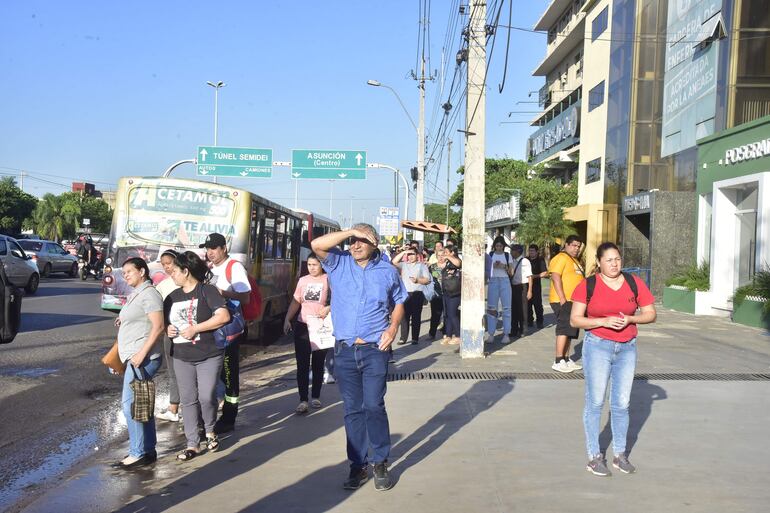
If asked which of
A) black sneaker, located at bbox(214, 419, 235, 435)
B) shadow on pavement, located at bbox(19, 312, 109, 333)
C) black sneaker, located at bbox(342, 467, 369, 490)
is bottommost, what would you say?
shadow on pavement, located at bbox(19, 312, 109, 333)

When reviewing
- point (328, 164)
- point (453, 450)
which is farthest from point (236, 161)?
point (453, 450)

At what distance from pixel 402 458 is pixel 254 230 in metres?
9.02

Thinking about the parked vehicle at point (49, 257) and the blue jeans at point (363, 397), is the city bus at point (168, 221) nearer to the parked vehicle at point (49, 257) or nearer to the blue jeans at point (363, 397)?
the blue jeans at point (363, 397)

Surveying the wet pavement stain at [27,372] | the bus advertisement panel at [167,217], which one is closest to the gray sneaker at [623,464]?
the wet pavement stain at [27,372]

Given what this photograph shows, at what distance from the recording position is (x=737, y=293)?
52.4 feet

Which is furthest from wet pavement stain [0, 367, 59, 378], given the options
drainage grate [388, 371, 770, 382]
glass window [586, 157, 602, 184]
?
glass window [586, 157, 602, 184]

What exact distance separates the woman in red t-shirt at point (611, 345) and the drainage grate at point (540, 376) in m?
3.68

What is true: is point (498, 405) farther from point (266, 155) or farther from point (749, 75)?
point (266, 155)

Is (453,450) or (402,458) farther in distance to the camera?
(453,450)

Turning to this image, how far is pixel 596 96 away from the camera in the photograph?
34156 mm

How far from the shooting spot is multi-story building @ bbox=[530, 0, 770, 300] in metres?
19.4

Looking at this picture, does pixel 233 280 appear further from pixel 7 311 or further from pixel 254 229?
pixel 254 229

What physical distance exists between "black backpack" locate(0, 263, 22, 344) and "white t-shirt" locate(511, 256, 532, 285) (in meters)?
9.21

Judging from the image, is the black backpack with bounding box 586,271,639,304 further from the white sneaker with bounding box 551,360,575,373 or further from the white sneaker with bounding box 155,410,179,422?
the white sneaker with bounding box 551,360,575,373
